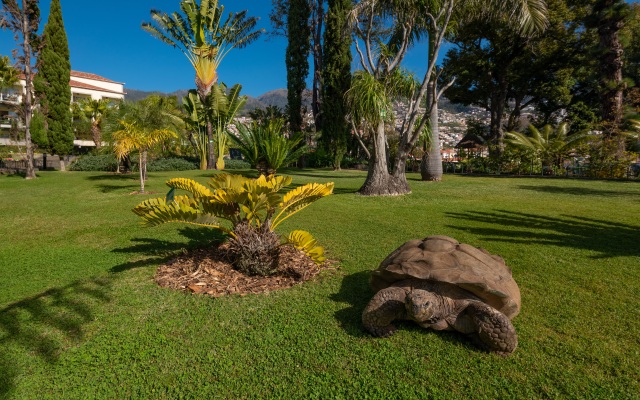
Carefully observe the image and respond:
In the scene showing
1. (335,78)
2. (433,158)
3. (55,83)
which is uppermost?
(335,78)

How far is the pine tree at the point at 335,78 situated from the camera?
80.4 ft

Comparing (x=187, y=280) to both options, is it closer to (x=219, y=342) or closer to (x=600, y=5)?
(x=219, y=342)

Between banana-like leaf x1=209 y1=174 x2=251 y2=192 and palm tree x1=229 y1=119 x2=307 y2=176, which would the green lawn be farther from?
palm tree x1=229 y1=119 x2=307 y2=176

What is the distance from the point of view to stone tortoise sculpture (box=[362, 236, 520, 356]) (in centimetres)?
281

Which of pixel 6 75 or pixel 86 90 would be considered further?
pixel 86 90

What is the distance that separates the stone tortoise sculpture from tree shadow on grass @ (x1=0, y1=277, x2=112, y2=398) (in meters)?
2.66

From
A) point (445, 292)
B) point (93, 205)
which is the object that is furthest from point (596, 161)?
point (93, 205)

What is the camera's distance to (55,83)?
980 inches

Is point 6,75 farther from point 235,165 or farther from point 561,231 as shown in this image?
point 561,231

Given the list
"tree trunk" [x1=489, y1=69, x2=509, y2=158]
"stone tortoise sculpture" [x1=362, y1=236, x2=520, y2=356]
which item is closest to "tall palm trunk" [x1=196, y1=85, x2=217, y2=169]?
"tree trunk" [x1=489, y1=69, x2=509, y2=158]

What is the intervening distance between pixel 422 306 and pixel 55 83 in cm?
3100

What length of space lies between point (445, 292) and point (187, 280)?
9.97 ft

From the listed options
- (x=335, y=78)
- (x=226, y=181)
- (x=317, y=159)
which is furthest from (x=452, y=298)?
(x=317, y=159)

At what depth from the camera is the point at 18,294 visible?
402 centimetres
